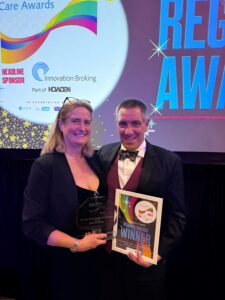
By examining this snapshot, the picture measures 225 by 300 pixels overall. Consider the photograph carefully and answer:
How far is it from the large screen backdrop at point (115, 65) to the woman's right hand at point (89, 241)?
3.26 feet

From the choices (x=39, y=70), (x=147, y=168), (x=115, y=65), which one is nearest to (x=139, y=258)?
(x=147, y=168)

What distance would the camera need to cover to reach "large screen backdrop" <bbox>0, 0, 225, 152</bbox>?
2.16 meters

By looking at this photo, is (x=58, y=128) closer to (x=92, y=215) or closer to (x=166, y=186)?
(x=92, y=215)

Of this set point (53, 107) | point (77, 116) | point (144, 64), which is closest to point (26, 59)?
point (53, 107)

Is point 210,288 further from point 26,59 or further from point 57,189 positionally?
point 26,59

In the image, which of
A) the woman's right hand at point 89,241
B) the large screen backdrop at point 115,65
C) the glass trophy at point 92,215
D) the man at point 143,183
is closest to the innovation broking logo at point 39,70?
the large screen backdrop at point 115,65

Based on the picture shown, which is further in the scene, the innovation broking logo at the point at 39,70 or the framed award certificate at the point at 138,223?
the innovation broking logo at the point at 39,70

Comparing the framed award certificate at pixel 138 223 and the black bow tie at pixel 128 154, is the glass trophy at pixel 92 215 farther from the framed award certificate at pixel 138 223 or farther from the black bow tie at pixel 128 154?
the black bow tie at pixel 128 154

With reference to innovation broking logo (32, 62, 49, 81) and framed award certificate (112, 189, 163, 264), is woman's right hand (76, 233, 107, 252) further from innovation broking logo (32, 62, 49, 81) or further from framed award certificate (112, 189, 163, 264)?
innovation broking logo (32, 62, 49, 81)

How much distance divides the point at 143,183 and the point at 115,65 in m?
1.12

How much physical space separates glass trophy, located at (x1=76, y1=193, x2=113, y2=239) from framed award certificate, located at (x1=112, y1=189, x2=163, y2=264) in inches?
2.7

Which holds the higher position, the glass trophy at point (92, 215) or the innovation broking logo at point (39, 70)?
the innovation broking logo at point (39, 70)

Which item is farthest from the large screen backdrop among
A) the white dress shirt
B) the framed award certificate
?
the framed award certificate

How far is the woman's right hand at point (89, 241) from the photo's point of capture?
1433mm
